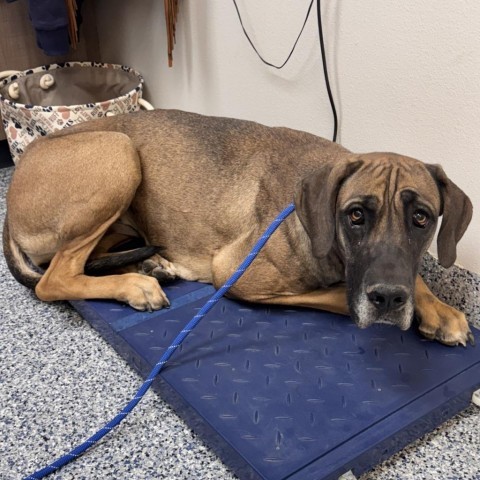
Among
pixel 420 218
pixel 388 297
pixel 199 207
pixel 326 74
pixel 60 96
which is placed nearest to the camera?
pixel 388 297

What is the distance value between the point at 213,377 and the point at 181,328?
270mm

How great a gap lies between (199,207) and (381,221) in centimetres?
80

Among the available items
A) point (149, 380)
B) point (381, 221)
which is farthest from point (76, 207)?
point (381, 221)

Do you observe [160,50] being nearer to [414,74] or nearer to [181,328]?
[414,74]

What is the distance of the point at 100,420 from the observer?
5.78ft

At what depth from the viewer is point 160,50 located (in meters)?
3.25

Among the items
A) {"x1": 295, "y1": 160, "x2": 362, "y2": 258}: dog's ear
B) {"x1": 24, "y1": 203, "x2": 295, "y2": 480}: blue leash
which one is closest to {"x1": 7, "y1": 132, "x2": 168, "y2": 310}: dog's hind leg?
{"x1": 24, "y1": 203, "x2": 295, "y2": 480}: blue leash

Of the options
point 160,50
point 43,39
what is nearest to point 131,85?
point 160,50

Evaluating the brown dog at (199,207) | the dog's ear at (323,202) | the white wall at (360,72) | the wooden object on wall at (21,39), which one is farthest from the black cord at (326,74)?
the wooden object on wall at (21,39)

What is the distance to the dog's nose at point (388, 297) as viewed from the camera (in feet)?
4.78

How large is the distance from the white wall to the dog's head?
41cm

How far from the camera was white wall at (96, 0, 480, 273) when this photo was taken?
6.36ft

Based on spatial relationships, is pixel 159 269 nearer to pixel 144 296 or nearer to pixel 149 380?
pixel 144 296

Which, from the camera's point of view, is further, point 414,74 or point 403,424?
point 414,74
